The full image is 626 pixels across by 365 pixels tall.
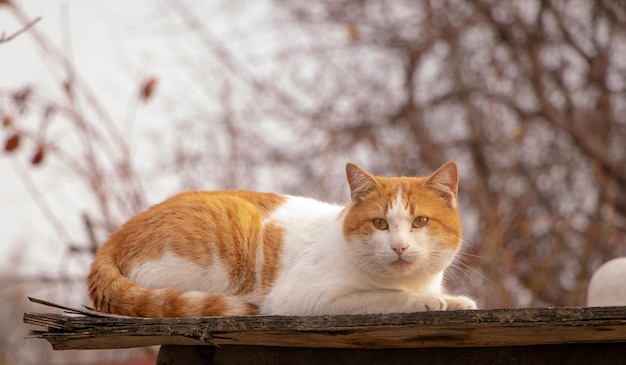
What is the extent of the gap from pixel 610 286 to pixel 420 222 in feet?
2.99

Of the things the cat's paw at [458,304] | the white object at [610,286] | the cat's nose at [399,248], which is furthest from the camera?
the white object at [610,286]

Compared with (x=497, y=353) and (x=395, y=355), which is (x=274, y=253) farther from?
(x=497, y=353)

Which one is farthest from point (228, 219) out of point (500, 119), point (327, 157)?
point (500, 119)

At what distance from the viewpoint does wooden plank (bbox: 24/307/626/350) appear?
202 cm

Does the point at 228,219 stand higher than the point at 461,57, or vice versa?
the point at 461,57

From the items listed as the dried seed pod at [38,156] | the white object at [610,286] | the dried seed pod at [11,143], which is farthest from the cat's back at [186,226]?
the white object at [610,286]

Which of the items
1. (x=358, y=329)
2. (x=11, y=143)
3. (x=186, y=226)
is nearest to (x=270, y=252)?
(x=186, y=226)

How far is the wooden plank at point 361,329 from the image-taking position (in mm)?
2021

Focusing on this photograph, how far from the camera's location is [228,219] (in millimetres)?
2896

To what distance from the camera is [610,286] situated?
3041 mm

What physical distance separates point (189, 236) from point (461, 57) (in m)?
5.28

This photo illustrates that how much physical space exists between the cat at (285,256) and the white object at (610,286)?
2.36 feet

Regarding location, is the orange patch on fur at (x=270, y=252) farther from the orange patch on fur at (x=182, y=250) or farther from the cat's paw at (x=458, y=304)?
the cat's paw at (x=458, y=304)

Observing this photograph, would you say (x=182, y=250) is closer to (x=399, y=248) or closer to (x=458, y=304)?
(x=399, y=248)
